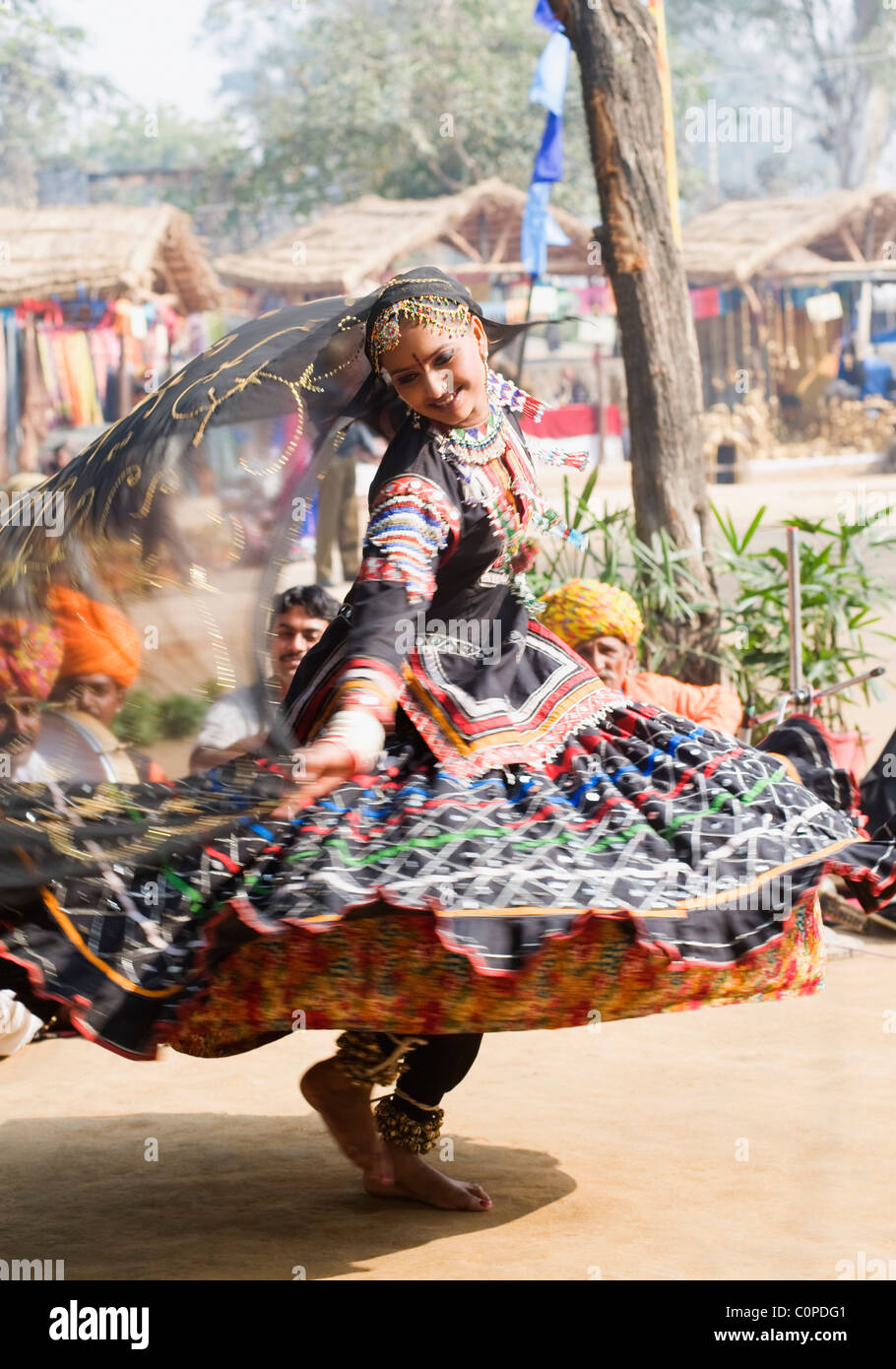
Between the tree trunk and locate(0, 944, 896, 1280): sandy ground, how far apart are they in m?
2.94

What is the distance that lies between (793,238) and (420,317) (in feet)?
81.0

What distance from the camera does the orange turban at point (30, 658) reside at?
9.41ft

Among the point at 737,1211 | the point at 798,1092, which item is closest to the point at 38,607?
the point at 737,1211

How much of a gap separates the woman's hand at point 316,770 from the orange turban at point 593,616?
2.62m

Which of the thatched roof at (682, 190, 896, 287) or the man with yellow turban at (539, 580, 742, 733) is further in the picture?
the thatched roof at (682, 190, 896, 287)

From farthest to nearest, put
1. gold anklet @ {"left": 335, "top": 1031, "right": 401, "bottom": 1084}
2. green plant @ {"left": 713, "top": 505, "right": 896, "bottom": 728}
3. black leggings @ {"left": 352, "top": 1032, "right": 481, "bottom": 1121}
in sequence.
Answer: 1. green plant @ {"left": 713, "top": 505, "right": 896, "bottom": 728}
2. black leggings @ {"left": 352, "top": 1032, "right": 481, "bottom": 1121}
3. gold anklet @ {"left": 335, "top": 1031, "right": 401, "bottom": 1084}

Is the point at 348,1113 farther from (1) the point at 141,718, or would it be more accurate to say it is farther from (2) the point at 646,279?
(2) the point at 646,279

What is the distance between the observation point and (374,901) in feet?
8.75

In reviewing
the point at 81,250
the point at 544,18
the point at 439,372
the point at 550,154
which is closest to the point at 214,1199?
the point at 439,372

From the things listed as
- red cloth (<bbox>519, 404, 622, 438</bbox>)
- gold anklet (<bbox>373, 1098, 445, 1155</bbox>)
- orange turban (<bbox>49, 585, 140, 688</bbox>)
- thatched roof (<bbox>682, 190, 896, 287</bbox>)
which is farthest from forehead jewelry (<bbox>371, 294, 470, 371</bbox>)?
red cloth (<bbox>519, 404, 622, 438</bbox>)

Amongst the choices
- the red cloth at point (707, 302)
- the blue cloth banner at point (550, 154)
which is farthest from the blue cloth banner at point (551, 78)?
the red cloth at point (707, 302)

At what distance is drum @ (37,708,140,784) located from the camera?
281 cm

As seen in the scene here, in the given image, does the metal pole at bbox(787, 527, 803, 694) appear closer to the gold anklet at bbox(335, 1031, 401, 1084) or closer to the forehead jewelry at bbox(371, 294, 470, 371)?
the gold anklet at bbox(335, 1031, 401, 1084)

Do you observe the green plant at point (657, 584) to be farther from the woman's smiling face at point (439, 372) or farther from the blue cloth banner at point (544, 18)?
the woman's smiling face at point (439, 372)
